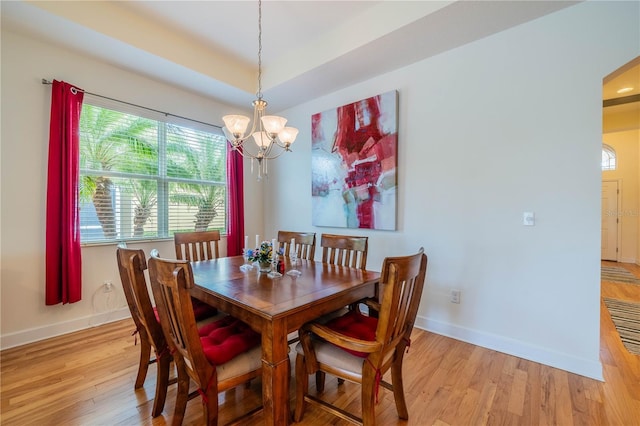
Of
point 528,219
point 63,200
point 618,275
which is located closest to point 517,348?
point 528,219

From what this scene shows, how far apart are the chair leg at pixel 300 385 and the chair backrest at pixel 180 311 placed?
470 mm

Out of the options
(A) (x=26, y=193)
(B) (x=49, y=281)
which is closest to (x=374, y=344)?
(B) (x=49, y=281)

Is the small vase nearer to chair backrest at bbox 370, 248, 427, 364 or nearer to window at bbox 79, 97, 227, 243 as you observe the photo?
chair backrest at bbox 370, 248, 427, 364

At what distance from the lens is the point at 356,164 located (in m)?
3.31

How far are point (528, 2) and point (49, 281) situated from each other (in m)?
4.65

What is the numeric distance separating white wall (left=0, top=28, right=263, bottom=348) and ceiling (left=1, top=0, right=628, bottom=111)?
192 mm

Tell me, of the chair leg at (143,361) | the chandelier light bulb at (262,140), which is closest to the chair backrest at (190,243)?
the chair leg at (143,361)

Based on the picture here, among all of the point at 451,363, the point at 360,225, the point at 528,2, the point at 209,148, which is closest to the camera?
the point at 528,2

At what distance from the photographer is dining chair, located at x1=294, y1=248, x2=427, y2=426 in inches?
49.1

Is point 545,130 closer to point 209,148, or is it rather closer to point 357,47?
point 357,47

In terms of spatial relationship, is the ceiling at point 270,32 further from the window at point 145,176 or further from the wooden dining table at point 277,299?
the wooden dining table at point 277,299

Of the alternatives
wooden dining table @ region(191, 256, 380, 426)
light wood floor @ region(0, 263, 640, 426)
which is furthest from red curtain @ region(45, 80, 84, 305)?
wooden dining table @ region(191, 256, 380, 426)

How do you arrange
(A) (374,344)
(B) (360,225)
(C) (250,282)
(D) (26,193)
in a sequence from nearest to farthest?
1. (A) (374,344)
2. (C) (250,282)
3. (D) (26,193)
4. (B) (360,225)

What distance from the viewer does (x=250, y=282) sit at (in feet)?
5.98
